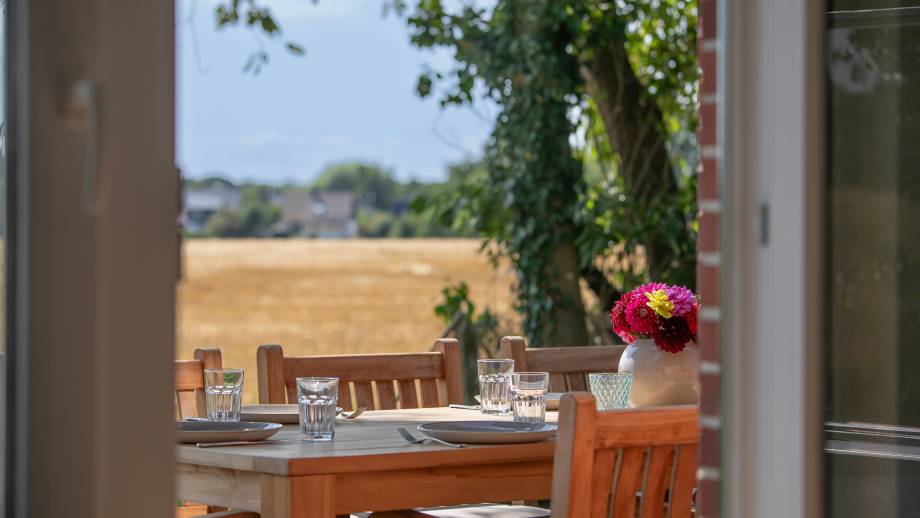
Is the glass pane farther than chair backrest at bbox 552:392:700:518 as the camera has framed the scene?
No

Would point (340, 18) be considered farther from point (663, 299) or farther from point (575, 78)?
point (663, 299)

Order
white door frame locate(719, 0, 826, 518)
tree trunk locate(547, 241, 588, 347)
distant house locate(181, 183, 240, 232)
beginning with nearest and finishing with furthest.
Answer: white door frame locate(719, 0, 826, 518) → tree trunk locate(547, 241, 588, 347) → distant house locate(181, 183, 240, 232)

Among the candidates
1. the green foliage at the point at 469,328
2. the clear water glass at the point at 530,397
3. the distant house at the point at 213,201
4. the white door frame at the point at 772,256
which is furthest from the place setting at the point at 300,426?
the distant house at the point at 213,201

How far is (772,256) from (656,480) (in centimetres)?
66

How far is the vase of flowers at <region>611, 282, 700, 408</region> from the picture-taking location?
8.89 ft

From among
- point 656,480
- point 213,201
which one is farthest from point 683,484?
point 213,201

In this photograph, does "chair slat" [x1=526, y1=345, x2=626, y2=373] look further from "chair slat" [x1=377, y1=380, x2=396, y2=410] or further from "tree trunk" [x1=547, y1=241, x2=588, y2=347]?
"tree trunk" [x1=547, y1=241, x2=588, y2=347]

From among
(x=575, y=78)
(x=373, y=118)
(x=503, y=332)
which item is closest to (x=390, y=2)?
(x=575, y=78)

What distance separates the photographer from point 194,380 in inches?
120

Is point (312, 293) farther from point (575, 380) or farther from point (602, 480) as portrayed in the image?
point (602, 480)

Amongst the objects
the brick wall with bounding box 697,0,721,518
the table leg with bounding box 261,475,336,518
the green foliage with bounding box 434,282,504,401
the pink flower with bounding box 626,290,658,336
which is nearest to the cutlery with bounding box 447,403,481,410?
the pink flower with bounding box 626,290,658,336

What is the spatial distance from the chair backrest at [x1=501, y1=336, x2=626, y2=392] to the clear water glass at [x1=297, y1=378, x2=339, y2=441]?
1.04m

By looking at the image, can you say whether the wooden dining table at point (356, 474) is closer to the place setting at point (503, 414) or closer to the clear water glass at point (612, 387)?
the place setting at point (503, 414)

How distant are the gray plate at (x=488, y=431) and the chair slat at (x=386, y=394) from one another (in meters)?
0.85
